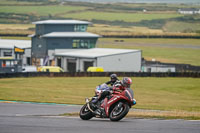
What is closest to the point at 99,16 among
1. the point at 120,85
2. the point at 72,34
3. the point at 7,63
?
the point at 72,34

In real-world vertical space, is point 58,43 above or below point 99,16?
below

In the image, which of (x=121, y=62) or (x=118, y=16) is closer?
(x=121, y=62)

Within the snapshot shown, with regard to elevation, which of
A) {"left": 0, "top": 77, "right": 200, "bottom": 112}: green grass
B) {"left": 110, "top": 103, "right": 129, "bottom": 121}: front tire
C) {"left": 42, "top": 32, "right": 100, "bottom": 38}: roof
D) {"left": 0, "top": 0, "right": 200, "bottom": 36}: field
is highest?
{"left": 0, "top": 0, "right": 200, "bottom": 36}: field

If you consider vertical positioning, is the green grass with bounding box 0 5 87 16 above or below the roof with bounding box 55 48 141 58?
above

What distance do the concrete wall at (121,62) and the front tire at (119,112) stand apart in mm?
47168

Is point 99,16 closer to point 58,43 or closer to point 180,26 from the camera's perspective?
point 180,26

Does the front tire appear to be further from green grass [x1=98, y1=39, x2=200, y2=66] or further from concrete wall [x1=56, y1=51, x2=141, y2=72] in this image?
green grass [x1=98, y1=39, x2=200, y2=66]

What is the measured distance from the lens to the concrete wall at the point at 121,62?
6134cm

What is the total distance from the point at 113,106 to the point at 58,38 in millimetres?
57746

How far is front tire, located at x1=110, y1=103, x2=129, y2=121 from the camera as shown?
13227 millimetres

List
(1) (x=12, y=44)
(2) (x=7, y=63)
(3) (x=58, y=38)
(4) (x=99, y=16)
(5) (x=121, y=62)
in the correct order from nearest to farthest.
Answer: (2) (x=7, y=63)
(5) (x=121, y=62)
(3) (x=58, y=38)
(1) (x=12, y=44)
(4) (x=99, y=16)

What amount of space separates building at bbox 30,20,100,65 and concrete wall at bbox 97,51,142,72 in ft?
28.9

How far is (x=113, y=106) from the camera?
13.5 m

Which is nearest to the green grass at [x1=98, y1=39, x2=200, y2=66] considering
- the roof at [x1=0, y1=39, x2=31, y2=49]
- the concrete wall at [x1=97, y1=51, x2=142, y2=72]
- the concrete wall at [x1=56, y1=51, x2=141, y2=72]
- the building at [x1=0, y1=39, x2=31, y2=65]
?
the concrete wall at [x1=97, y1=51, x2=142, y2=72]
